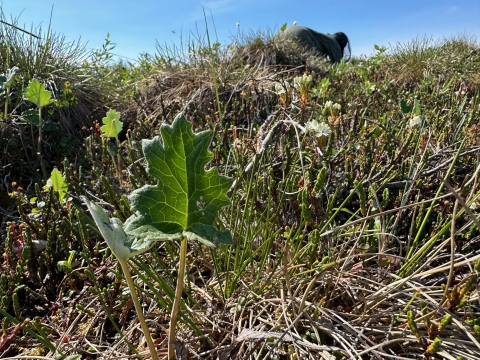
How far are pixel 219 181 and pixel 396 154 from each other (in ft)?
4.40

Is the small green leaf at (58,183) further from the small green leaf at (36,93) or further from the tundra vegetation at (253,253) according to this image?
the small green leaf at (36,93)

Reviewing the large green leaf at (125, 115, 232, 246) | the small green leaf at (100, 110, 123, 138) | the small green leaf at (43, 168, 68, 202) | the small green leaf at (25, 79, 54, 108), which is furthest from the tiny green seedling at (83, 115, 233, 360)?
the small green leaf at (25, 79, 54, 108)

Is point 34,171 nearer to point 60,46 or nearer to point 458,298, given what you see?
point 60,46

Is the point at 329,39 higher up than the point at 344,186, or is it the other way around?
the point at 329,39

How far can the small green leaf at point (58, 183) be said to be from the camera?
6.42ft

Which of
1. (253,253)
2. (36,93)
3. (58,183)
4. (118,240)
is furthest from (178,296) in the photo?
(36,93)

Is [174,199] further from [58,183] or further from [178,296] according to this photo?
[58,183]

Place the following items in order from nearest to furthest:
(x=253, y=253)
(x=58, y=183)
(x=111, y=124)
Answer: (x=253, y=253) → (x=58, y=183) → (x=111, y=124)

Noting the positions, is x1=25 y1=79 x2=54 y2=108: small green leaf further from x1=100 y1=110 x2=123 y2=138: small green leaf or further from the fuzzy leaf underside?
the fuzzy leaf underside

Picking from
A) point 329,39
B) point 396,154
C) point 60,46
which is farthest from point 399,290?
point 329,39

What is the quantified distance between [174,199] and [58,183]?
4.35ft

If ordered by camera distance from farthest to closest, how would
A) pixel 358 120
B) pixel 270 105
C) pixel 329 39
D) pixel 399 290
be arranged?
pixel 329 39
pixel 270 105
pixel 358 120
pixel 399 290

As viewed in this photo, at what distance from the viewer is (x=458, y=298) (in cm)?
100

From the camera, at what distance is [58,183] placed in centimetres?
198
